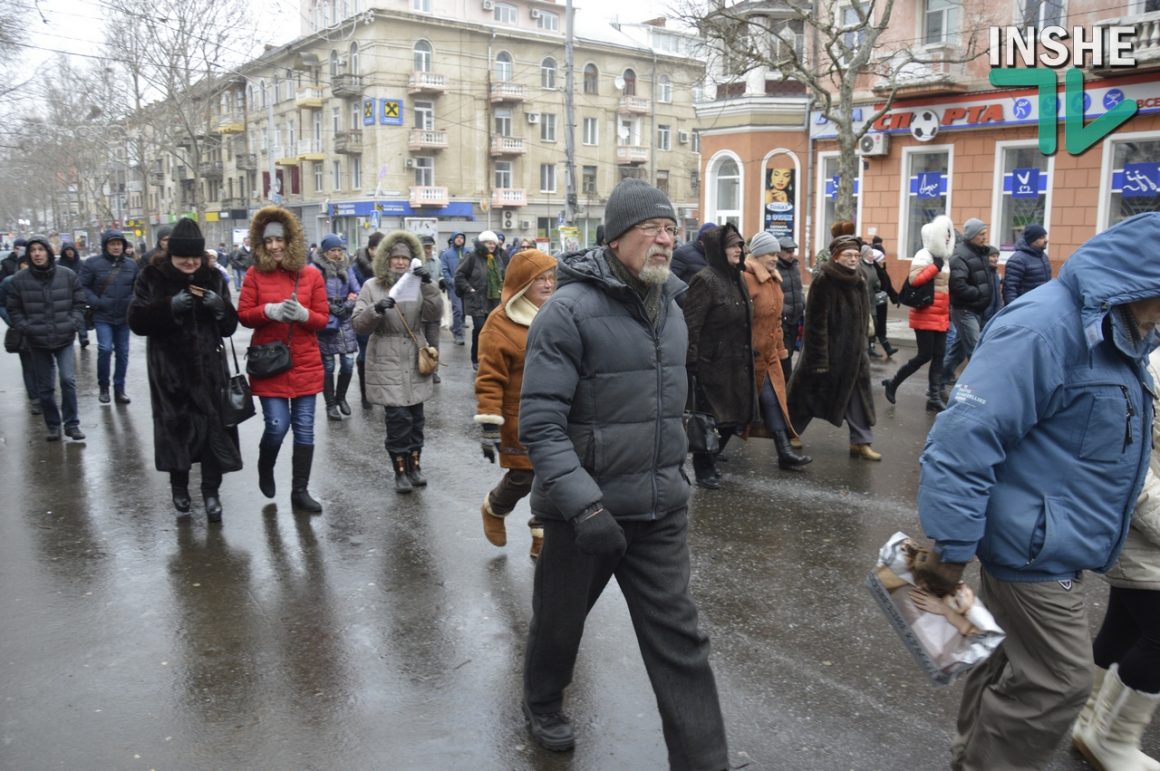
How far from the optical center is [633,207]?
3311mm

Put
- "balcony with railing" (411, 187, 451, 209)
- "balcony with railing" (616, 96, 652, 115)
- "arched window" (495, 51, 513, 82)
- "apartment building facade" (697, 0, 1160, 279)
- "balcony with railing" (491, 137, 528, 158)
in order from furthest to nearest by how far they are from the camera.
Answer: "balcony with railing" (616, 96, 652, 115) < "arched window" (495, 51, 513, 82) < "balcony with railing" (491, 137, 528, 158) < "balcony with railing" (411, 187, 451, 209) < "apartment building facade" (697, 0, 1160, 279)

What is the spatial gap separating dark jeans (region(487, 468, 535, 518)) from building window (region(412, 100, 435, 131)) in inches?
1994

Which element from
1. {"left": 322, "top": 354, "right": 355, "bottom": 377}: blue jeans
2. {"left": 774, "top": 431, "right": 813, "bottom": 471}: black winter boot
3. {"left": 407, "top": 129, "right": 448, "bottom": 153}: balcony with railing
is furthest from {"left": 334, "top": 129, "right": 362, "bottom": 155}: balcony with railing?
{"left": 774, "top": 431, "right": 813, "bottom": 471}: black winter boot

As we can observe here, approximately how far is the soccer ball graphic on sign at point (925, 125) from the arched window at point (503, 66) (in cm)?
3581

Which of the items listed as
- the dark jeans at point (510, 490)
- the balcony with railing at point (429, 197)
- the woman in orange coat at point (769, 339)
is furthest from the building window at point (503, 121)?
the dark jeans at point (510, 490)

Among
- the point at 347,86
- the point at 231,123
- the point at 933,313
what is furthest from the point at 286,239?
the point at 231,123

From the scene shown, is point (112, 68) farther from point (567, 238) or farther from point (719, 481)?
point (719, 481)

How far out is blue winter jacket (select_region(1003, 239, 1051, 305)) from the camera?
10.2 m

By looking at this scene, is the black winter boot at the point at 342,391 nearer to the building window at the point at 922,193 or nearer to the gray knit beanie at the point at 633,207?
the gray knit beanie at the point at 633,207

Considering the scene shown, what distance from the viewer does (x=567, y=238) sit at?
28.4 m

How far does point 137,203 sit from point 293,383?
9748 cm

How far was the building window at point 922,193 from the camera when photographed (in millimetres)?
24125

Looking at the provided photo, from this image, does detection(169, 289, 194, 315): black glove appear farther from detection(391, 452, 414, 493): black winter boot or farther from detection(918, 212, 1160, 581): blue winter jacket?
detection(918, 212, 1160, 581): blue winter jacket

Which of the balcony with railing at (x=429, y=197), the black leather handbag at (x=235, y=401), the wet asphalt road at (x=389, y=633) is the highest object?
the balcony with railing at (x=429, y=197)
